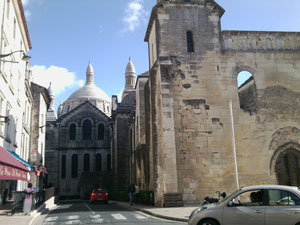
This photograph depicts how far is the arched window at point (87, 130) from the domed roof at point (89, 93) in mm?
19547

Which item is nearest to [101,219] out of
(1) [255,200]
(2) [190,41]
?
(1) [255,200]

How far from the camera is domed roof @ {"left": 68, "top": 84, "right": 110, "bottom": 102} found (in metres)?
70.5

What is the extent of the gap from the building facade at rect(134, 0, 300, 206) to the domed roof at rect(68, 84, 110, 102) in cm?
5063

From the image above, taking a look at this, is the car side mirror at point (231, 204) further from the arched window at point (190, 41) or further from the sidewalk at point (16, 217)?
the arched window at point (190, 41)

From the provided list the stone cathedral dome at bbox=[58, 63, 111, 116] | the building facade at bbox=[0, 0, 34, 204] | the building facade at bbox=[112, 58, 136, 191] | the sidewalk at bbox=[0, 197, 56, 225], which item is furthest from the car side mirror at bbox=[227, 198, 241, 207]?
the stone cathedral dome at bbox=[58, 63, 111, 116]

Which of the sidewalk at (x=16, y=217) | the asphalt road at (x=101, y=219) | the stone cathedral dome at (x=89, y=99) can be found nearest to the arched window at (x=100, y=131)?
the stone cathedral dome at (x=89, y=99)

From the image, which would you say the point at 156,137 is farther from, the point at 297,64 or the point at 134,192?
the point at 297,64

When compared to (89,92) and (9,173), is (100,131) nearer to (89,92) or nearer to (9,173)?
(89,92)

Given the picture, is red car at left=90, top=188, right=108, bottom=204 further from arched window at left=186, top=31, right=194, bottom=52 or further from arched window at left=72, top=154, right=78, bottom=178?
arched window at left=72, top=154, right=78, bottom=178

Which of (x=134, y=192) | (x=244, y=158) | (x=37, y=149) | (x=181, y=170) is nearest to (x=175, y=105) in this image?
(x=181, y=170)

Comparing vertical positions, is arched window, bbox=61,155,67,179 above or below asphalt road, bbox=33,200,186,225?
above

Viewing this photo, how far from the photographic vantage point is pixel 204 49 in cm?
2036

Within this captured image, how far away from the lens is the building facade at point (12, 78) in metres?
15.7

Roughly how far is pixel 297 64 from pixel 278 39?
2003 millimetres
